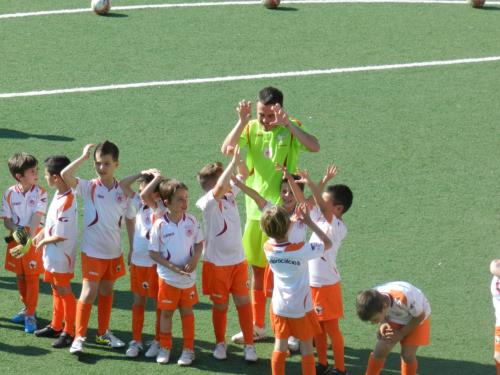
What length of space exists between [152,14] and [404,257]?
8711 millimetres

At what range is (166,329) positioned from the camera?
33.0 feet

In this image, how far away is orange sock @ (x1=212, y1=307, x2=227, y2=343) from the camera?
10.2 m

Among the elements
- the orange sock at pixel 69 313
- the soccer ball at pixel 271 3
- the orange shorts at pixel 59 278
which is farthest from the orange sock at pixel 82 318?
the soccer ball at pixel 271 3

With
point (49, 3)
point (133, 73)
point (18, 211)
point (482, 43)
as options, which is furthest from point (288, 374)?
point (49, 3)

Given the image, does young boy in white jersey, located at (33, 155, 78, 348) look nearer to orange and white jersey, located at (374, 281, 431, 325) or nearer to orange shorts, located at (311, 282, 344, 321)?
orange shorts, located at (311, 282, 344, 321)

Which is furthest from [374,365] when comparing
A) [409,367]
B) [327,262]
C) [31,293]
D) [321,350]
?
[31,293]

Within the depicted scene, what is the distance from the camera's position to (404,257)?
12.1 meters

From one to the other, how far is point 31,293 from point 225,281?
1.94 meters

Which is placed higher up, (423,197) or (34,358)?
(423,197)

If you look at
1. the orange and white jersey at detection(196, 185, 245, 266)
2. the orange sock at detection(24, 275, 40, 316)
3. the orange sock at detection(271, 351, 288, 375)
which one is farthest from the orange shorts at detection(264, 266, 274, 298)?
the orange sock at detection(24, 275, 40, 316)

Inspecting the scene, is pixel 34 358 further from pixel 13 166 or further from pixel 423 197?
pixel 423 197

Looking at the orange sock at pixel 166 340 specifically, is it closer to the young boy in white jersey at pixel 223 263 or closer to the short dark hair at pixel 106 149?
the young boy in white jersey at pixel 223 263

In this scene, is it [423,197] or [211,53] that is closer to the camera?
[423,197]

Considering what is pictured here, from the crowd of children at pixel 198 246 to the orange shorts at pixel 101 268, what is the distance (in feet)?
0.04
